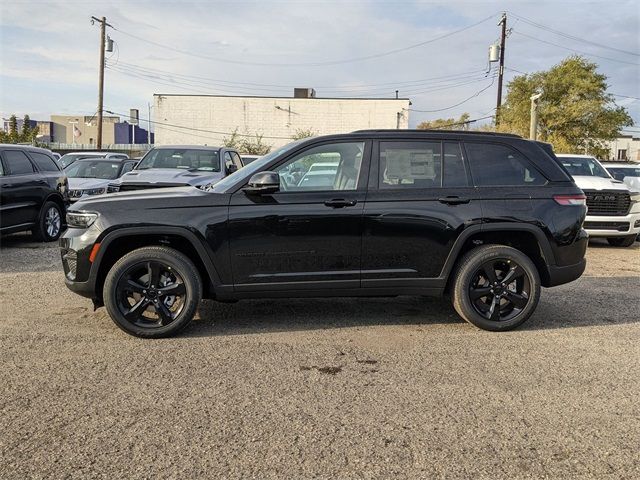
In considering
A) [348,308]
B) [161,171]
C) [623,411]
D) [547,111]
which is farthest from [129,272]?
[547,111]

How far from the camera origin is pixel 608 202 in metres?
10.8

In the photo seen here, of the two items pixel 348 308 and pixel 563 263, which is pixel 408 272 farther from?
pixel 563 263

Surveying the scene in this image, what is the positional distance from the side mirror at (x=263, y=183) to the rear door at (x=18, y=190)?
6.37m

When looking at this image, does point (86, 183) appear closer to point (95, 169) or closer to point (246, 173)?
point (95, 169)

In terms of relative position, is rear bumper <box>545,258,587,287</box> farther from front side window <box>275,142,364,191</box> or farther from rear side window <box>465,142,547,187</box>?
front side window <box>275,142,364,191</box>

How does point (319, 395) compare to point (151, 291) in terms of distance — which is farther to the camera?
point (151, 291)

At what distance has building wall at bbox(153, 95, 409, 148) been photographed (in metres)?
50.8

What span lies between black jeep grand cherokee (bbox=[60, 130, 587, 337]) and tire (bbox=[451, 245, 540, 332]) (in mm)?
11

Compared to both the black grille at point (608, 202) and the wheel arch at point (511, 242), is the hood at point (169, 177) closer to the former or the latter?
the wheel arch at point (511, 242)

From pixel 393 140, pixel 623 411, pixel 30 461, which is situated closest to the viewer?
pixel 30 461

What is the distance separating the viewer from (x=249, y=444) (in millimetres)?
3166

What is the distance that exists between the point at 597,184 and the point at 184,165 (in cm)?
829

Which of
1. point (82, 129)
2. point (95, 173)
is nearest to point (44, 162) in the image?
point (95, 173)

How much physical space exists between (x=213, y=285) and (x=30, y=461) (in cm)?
231
